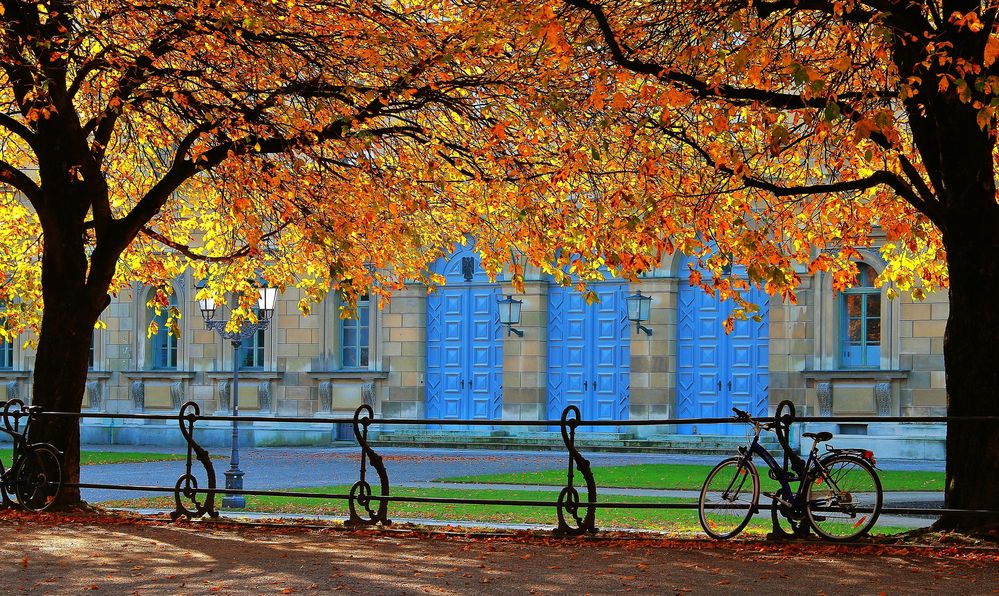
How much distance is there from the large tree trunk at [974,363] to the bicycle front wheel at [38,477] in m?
8.31

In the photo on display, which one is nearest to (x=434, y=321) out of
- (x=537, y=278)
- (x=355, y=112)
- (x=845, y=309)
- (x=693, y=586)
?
(x=537, y=278)

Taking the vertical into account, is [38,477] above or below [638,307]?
below

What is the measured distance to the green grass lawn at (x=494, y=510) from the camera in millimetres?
15383

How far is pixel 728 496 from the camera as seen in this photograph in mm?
11227

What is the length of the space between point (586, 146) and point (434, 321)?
19259 millimetres

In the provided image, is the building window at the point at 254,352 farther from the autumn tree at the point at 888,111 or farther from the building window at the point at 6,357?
the autumn tree at the point at 888,111

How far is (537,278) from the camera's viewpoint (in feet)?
105

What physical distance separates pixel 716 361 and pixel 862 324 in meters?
3.42

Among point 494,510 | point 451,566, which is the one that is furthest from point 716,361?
point 451,566

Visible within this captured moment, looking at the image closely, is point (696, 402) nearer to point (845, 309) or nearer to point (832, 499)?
point (845, 309)

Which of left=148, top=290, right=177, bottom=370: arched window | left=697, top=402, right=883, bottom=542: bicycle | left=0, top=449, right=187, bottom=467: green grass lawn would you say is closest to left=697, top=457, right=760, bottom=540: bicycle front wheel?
left=697, top=402, right=883, bottom=542: bicycle

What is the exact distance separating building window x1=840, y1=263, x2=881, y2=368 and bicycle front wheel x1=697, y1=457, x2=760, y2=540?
17507 millimetres

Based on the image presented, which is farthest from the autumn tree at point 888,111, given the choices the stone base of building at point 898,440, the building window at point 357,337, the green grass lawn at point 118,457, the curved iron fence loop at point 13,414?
the building window at point 357,337

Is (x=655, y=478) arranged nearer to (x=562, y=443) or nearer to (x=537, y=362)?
(x=562, y=443)
